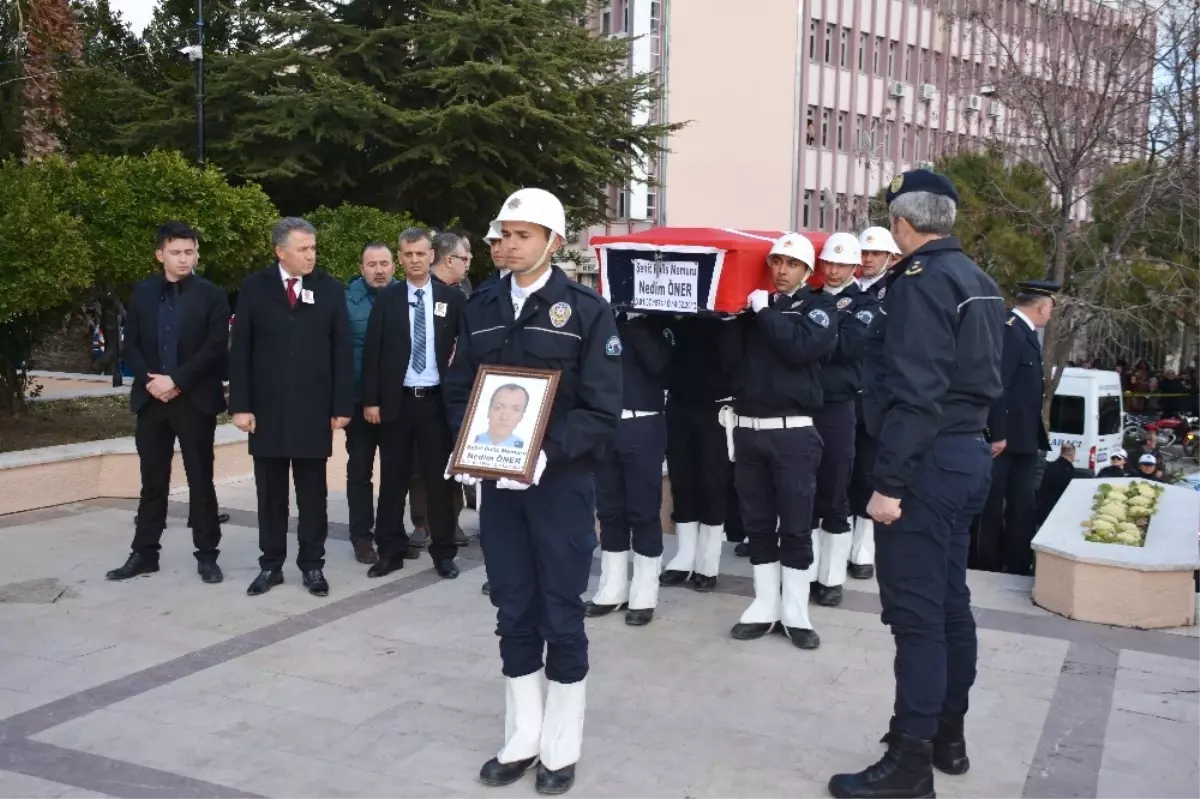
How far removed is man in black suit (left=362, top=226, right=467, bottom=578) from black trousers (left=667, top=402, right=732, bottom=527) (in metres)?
1.43

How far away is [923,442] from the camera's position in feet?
12.5

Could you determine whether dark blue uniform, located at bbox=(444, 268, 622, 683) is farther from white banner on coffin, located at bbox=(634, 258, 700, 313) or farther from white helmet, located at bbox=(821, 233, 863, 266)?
white helmet, located at bbox=(821, 233, 863, 266)

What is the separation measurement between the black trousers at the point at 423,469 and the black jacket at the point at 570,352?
9.75 ft

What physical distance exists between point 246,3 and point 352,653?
22.4 meters

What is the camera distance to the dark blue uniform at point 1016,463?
25.6ft

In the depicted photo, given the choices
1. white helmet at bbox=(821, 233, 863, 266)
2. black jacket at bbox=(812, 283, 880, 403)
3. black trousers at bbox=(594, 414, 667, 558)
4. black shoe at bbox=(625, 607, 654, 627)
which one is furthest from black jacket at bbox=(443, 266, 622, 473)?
white helmet at bbox=(821, 233, 863, 266)

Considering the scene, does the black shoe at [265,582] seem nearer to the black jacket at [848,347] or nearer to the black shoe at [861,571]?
the black jacket at [848,347]

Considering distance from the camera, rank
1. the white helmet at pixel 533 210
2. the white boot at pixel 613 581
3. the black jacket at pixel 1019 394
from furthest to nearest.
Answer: the black jacket at pixel 1019 394, the white boot at pixel 613 581, the white helmet at pixel 533 210

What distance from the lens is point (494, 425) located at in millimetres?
3895

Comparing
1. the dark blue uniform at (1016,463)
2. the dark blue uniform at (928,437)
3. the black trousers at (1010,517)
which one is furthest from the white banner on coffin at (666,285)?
the black trousers at (1010,517)

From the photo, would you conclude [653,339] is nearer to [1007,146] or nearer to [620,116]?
[1007,146]

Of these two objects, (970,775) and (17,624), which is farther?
(17,624)

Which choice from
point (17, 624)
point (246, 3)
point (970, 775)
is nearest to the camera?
point (970, 775)

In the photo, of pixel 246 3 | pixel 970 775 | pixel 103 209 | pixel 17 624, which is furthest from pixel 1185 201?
pixel 246 3
